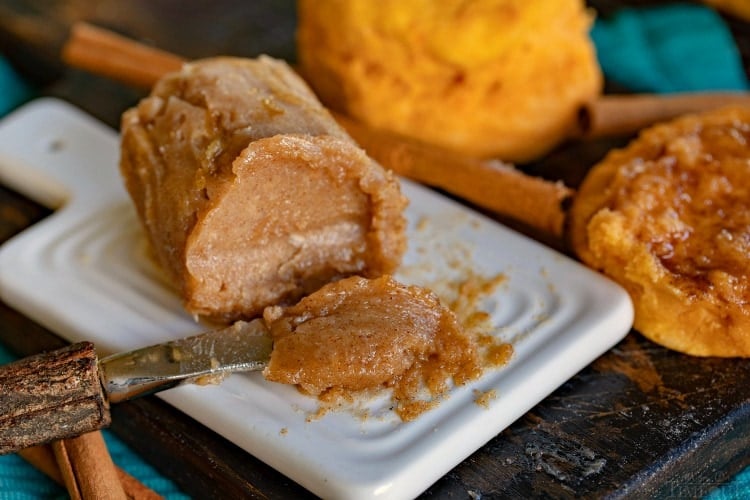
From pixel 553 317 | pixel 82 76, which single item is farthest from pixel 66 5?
pixel 553 317

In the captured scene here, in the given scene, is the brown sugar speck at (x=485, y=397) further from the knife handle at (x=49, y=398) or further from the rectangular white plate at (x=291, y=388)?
the knife handle at (x=49, y=398)

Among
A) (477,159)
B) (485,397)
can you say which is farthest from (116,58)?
(485,397)

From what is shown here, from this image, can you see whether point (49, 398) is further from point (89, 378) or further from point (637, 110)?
point (637, 110)

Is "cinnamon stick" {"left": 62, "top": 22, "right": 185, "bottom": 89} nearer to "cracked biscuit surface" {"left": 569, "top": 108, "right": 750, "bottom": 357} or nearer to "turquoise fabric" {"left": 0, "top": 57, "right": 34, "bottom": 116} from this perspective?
"turquoise fabric" {"left": 0, "top": 57, "right": 34, "bottom": 116}

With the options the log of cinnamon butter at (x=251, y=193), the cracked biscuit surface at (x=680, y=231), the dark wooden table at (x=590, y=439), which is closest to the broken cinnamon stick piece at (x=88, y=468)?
the dark wooden table at (x=590, y=439)

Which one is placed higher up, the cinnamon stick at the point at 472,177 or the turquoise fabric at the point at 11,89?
the cinnamon stick at the point at 472,177

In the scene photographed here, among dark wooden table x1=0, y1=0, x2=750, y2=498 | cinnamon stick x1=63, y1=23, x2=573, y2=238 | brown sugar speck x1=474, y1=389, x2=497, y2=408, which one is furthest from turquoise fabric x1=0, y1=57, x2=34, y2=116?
brown sugar speck x1=474, y1=389, x2=497, y2=408
